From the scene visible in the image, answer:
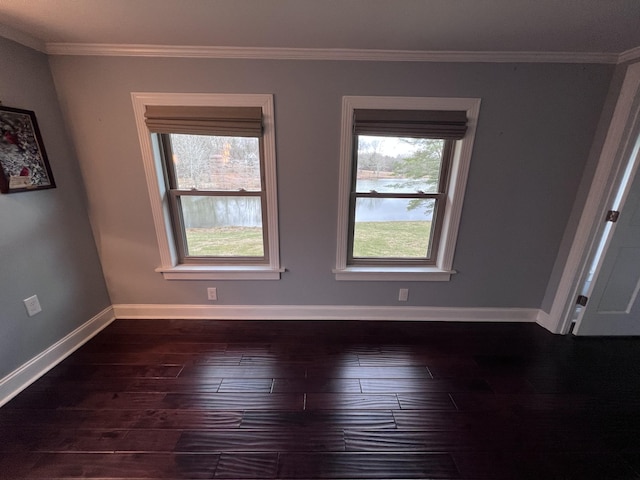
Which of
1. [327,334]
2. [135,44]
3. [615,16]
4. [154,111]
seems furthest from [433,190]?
[135,44]

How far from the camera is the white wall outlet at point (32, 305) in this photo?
5.65 feet

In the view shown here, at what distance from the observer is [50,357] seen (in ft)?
6.12

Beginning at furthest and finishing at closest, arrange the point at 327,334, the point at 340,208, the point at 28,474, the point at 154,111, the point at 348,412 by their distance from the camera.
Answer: the point at 327,334, the point at 340,208, the point at 154,111, the point at 348,412, the point at 28,474

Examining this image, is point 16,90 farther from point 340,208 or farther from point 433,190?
point 433,190

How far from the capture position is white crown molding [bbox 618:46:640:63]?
168cm

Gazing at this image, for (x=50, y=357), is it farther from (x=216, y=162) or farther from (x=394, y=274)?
(x=394, y=274)

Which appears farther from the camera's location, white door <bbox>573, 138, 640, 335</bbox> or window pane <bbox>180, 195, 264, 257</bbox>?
window pane <bbox>180, 195, 264, 257</bbox>

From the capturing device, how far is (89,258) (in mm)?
2150

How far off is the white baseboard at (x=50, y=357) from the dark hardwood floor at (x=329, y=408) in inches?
2.5

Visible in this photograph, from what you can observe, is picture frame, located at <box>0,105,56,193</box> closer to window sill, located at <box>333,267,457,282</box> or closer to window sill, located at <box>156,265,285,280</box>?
window sill, located at <box>156,265,285,280</box>

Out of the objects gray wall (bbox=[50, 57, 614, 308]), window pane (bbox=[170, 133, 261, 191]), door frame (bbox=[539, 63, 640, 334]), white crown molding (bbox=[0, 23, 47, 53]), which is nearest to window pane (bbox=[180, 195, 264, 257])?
window pane (bbox=[170, 133, 261, 191])

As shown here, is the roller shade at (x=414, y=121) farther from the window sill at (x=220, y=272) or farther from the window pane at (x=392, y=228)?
the window sill at (x=220, y=272)

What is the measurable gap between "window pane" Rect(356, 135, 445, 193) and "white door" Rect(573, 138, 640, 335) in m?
1.29

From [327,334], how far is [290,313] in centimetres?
41
